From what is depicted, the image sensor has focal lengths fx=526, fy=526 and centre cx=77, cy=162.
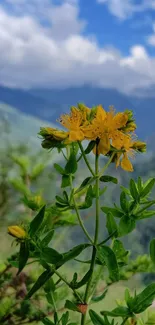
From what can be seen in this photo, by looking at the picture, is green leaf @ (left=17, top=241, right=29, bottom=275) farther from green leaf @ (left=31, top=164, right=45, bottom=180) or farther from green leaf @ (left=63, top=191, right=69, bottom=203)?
green leaf @ (left=31, top=164, right=45, bottom=180)

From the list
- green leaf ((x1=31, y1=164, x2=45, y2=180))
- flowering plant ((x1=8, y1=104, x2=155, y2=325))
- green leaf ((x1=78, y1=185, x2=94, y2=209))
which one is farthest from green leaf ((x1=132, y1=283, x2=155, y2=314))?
green leaf ((x1=31, y1=164, x2=45, y2=180))

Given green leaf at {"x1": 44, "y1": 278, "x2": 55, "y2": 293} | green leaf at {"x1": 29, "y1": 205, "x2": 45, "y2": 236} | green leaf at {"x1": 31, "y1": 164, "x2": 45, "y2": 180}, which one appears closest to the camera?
green leaf at {"x1": 29, "y1": 205, "x2": 45, "y2": 236}

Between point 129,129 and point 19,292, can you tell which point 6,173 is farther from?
point 129,129

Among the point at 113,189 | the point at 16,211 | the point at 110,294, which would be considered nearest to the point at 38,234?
the point at 16,211

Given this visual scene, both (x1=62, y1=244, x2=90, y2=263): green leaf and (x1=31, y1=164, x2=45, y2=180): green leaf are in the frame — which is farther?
(x1=31, y1=164, x2=45, y2=180): green leaf

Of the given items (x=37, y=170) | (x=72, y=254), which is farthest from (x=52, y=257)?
(x=37, y=170)

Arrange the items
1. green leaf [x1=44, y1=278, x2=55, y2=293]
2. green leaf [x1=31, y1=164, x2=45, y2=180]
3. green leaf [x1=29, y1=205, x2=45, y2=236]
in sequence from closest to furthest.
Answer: green leaf [x1=29, y1=205, x2=45, y2=236] → green leaf [x1=44, y1=278, x2=55, y2=293] → green leaf [x1=31, y1=164, x2=45, y2=180]

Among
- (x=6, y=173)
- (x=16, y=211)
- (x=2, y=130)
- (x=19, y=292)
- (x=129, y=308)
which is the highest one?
(x=2, y=130)
